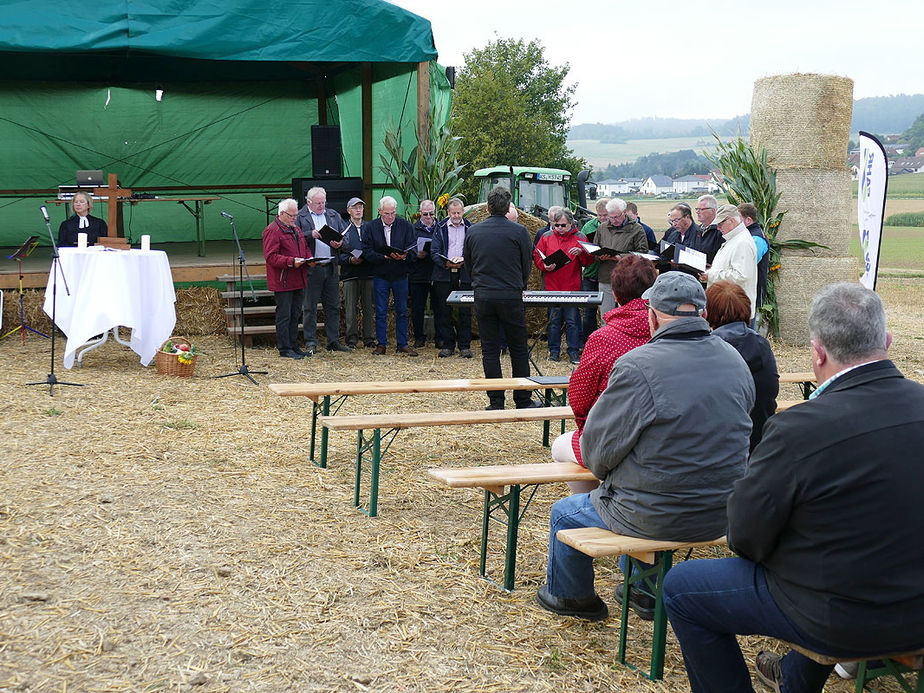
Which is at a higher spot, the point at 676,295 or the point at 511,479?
the point at 676,295

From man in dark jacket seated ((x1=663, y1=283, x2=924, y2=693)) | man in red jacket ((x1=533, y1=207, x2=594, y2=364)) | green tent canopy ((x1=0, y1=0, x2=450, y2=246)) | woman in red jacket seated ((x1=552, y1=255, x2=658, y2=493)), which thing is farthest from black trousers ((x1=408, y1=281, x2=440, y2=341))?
man in dark jacket seated ((x1=663, y1=283, x2=924, y2=693))

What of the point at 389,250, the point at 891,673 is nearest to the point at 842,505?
the point at 891,673

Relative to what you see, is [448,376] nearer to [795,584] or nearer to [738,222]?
[738,222]

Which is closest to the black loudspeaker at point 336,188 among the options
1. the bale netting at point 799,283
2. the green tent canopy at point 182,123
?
the green tent canopy at point 182,123

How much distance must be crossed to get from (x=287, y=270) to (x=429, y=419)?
14.3ft

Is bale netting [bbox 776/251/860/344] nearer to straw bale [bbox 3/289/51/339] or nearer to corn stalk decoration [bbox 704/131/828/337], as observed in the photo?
corn stalk decoration [bbox 704/131/828/337]

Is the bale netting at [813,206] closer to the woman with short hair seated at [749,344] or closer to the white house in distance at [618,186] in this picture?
the woman with short hair seated at [749,344]

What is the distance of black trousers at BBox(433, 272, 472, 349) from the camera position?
9367 millimetres

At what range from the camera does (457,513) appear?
15.5 feet

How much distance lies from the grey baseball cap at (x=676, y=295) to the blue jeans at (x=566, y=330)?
19.5ft

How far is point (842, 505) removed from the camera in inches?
86.4

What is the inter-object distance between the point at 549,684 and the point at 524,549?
1.23 m

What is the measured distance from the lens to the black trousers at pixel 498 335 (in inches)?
262

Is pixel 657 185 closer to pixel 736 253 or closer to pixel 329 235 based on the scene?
pixel 329 235
